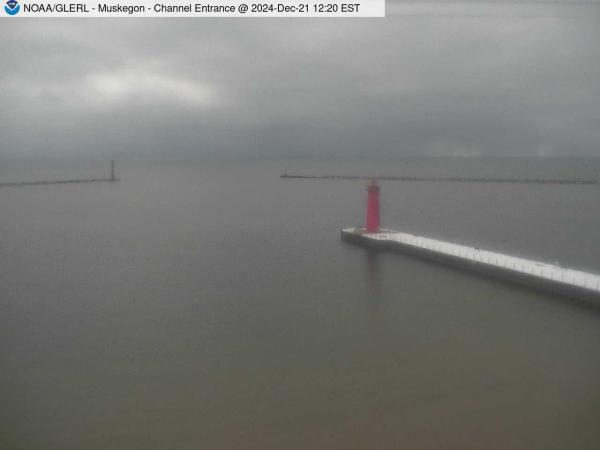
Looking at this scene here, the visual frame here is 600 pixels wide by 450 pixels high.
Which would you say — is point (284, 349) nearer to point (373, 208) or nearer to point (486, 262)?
point (486, 262)

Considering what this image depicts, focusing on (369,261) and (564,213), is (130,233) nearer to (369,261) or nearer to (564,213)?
(369,261)

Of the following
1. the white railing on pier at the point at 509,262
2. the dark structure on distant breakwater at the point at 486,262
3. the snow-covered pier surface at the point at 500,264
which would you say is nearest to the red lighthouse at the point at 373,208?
the dark structure on distant breakwater at the point at 486,262

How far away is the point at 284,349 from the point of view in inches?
150

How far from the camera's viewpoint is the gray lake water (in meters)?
2.66

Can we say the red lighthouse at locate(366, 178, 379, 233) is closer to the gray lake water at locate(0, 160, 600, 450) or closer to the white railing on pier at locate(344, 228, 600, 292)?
the white railing on pier at locate(344, 228, 600, 292)

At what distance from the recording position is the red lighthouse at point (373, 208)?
26.5 feet

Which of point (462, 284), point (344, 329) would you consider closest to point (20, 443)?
point (344, 329)

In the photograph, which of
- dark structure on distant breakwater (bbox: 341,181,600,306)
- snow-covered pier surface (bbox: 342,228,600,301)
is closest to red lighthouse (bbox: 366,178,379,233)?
dark structure on distant breakwater (bbox: 341,181,600,306)

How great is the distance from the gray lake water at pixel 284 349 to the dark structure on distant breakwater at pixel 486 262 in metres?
0.16

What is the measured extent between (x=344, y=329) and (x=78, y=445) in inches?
90.2

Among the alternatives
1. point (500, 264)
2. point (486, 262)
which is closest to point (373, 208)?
point (486, 262)

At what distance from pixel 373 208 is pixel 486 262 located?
2637 mm

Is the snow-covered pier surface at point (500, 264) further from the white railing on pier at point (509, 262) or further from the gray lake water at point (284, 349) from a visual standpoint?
the gray lake water at point (284, 349)

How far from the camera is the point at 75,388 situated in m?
3.18
